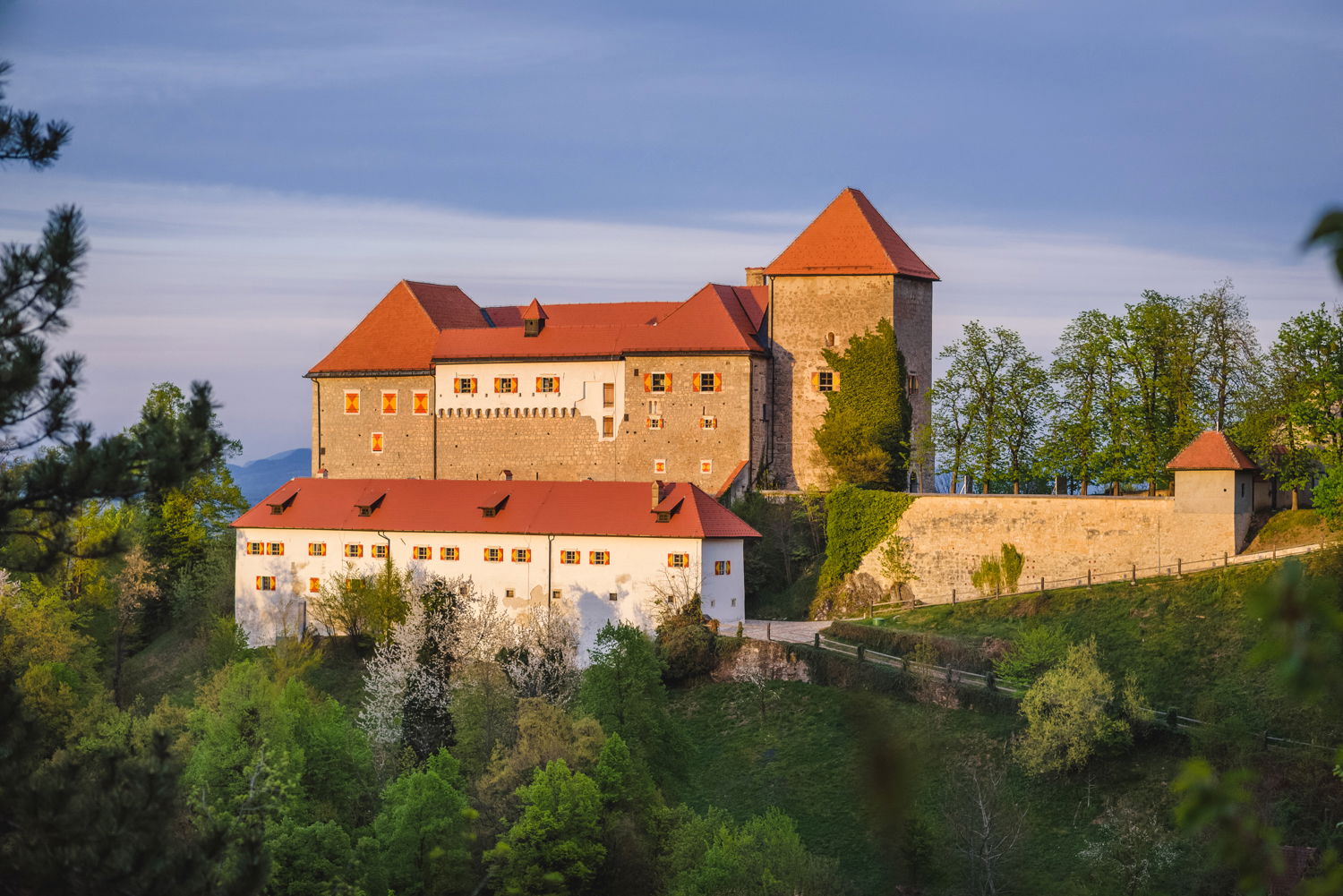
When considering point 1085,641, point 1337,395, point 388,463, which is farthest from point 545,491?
point 1337,395

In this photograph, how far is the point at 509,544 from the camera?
41906 mm

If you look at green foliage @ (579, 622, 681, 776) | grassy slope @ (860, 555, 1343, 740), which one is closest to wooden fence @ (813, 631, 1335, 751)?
grassy slope @ (860, 555, 1343, 740)

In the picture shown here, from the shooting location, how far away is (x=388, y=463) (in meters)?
50.9

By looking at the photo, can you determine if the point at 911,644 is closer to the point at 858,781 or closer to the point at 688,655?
the point at 858,781

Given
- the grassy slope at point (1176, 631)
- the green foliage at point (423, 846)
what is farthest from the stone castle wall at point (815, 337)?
the green foliage at point (423, 846)

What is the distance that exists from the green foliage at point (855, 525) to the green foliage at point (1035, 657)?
352 inches

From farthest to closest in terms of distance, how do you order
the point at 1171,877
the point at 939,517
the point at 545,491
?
the point at 545,491 → the point at 939,517 → the point at 1171,877

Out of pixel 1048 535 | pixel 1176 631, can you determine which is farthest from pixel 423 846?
pixel 1048 535

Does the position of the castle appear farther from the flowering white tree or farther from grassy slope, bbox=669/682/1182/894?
grassy slope, bbox=669/682/1182/894

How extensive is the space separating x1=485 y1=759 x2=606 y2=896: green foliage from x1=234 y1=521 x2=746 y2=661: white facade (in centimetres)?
1167

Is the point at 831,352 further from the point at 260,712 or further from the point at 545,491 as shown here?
the point at 260,712

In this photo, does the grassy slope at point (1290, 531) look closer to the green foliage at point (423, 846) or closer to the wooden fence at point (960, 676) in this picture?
the wooden fence at point (960, 676)

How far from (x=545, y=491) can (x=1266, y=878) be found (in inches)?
1539

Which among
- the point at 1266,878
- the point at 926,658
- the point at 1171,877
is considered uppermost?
the point at 1266,878
